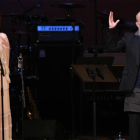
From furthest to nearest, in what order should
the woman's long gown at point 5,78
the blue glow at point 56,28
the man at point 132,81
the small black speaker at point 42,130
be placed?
1. the blue glow at point 56,28
2. the small black speaker at point 42,130
3. the woman's long gown at point 5,78
4. the man at point 132,81

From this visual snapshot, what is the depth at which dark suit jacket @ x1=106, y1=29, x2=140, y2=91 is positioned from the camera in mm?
5418

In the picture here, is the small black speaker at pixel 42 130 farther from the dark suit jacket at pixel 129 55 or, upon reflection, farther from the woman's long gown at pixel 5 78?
the dark suit jacket at pixel 129 55

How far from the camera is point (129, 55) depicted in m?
5.50

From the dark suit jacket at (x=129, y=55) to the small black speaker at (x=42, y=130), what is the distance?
1.41 m

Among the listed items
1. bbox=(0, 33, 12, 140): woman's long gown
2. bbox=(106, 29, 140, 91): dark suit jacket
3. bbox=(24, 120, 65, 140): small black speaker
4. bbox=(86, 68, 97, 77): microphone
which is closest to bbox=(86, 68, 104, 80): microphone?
bbox=(86, 68, 97, 77): microphone

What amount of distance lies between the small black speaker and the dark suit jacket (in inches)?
55.6

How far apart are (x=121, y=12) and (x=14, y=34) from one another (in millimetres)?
2440

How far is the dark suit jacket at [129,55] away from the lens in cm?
542

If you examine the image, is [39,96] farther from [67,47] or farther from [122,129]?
[122,129]

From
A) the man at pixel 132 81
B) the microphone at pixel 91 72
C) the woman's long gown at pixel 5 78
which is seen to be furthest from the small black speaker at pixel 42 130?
the man at pixel 132 81

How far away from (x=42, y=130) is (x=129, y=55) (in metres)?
1.78

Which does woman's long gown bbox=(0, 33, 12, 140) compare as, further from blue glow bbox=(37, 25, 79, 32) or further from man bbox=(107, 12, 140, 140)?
blue glow bbox=(37, 25, 79, 32)

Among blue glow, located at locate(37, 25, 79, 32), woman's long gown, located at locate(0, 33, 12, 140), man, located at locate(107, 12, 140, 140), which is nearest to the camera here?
man, located at locate(107, 12, 140, 140)

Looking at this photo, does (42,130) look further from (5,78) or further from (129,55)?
(129,55)
